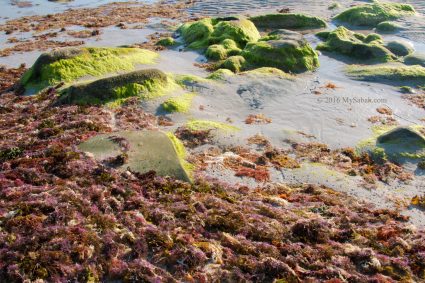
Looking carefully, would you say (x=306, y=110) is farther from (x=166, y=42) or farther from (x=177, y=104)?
(x=166, y=42)

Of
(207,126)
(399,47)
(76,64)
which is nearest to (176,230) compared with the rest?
(207,126)

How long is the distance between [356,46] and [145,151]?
59.6ft

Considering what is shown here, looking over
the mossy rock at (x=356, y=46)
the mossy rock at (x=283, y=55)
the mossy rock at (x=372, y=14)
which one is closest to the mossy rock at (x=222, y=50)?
the mossy rock at (x=283, y=55)

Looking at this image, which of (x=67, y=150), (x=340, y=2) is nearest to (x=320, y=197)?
(x=67, y=150)

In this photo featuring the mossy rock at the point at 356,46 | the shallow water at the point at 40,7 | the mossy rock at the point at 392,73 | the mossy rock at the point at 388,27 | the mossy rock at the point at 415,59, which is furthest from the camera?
the shallow water at the point at 40,7

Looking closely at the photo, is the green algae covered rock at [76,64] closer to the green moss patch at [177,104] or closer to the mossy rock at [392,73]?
the green moss patch at [177,104]

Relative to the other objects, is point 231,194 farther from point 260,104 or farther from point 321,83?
point 321,83

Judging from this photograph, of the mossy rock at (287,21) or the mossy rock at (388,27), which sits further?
the mossy rock at (287,21)

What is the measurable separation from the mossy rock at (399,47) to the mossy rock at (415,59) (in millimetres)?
1004

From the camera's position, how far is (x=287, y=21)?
1259 inches

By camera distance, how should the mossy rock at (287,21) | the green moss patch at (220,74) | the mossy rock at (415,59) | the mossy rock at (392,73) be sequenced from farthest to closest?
the mossy rock at (287,21) → the mossy rock at (415,59) → the mossy rock at (392,73) → the green moss patch at (220,74)

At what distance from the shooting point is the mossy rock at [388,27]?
3041 cm

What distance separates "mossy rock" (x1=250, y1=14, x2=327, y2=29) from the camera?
1250 inches

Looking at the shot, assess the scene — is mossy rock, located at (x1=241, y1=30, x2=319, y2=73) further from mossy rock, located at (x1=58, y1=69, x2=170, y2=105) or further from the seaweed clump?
the seaweed clump
